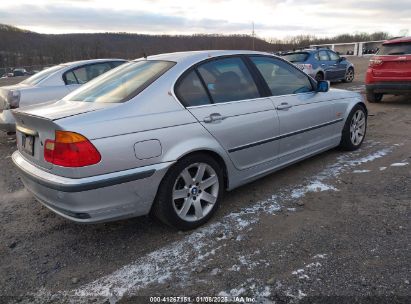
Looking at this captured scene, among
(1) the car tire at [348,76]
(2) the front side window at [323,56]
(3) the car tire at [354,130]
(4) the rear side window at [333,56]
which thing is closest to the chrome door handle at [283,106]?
(3) the car tire at [354,130]

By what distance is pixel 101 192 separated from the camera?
288cm

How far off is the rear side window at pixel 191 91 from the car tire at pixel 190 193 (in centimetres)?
49

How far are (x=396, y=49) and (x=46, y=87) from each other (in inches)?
306

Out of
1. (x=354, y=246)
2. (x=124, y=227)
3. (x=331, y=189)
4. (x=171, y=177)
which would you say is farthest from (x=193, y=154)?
(x=331, y=189)

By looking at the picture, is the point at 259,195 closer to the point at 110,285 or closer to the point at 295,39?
the point at 110,285

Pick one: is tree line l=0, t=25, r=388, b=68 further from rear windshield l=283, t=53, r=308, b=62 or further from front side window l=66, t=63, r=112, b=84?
front side window l=66, t=63, r=112, b=84

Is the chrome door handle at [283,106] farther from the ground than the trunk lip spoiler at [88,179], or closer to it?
farther from the ground

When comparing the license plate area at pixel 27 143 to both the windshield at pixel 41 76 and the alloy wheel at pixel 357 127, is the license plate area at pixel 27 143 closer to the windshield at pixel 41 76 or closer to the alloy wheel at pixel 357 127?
the windshield at pixel 41 76

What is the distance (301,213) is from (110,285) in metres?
1.91

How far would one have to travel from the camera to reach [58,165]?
9.53 ft

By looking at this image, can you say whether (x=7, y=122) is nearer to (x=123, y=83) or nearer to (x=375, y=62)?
(x=123, y=83)

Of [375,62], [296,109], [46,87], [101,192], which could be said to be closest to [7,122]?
[46,87]

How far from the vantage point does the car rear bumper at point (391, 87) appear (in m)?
8.86

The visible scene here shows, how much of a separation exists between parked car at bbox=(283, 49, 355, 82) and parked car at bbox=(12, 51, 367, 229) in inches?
364
